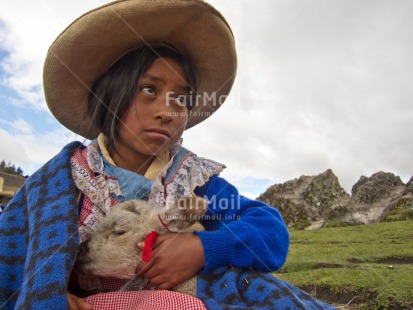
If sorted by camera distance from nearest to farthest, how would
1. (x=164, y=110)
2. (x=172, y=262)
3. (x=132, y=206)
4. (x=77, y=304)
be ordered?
(x=77, y=304), (x=172, y=262), (x=132, y=206), (x=164, y=110)

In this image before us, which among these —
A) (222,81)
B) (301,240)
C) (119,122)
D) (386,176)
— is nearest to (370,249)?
(301,240)

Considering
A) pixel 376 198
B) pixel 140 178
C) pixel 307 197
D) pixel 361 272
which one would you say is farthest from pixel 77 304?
pixel 307 197

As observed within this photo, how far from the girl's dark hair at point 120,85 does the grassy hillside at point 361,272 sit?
7.86 ft

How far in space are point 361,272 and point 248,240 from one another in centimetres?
275

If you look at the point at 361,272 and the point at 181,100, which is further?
the point at 361,272

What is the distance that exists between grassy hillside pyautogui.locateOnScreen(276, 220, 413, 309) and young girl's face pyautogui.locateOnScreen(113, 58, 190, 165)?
211 centimetres

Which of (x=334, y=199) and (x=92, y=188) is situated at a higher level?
(x=334, y=199)

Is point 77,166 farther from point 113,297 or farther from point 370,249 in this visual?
point 370,249

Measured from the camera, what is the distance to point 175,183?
251cm

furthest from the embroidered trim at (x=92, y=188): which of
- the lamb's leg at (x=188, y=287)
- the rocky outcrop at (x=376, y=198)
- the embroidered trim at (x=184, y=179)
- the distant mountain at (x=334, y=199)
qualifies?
the rocky outcrop at (x=376, y=198)

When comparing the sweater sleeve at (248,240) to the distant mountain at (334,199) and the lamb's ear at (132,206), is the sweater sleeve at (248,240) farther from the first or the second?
the distant mountain at (334,199)

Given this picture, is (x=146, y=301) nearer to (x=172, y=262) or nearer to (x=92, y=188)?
(x=172, y=262)

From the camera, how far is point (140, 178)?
2461mm

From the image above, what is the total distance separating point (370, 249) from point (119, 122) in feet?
16.1
